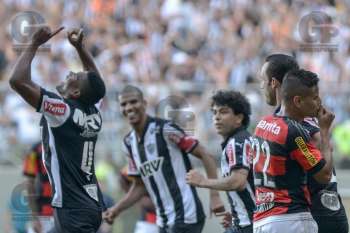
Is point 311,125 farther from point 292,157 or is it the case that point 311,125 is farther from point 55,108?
point 55,108

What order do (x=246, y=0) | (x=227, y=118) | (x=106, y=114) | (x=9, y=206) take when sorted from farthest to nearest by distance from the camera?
(x=246, y=0)
(x=106, y=114)
(x=9, y=206)
(x=227, y=118)

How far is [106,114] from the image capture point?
1417 centimetres

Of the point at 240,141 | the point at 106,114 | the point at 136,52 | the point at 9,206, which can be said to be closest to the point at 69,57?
the point at 136,52

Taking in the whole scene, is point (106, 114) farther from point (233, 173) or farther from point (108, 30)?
point (233, 173)

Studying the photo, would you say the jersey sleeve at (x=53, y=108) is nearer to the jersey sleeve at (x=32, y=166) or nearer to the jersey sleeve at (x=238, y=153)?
the jersey sleeve at (x=238, y=153)

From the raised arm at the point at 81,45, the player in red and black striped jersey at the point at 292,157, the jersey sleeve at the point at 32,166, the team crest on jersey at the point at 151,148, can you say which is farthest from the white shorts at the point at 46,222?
the player in red and black striped jersey at the point at 292,157

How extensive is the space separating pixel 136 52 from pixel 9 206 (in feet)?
15.5

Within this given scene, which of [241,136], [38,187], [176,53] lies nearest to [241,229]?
[241,136]

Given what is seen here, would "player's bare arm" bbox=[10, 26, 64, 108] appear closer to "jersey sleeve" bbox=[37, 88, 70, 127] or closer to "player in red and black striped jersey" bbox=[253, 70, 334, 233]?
"jersey sleeve" bbox=[37, 88, 70, 127]

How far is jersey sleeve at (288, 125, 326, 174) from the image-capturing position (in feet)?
22.4

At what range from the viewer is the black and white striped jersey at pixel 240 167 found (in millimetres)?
8328

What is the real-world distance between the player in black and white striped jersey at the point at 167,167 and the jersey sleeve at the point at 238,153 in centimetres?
101

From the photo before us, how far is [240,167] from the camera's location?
8.29 metres

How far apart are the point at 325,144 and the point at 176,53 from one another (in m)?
9.67
